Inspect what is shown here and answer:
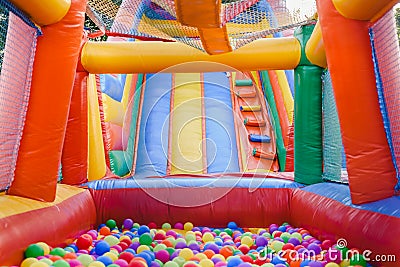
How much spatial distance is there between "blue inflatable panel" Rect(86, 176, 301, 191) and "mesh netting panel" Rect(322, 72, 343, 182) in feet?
0.73

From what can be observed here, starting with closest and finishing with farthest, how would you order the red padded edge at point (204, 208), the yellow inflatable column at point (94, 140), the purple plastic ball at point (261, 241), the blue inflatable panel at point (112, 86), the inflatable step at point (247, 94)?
the purple plastic ball at point (261, 241) → the red padded edge at point (204, 208) → the yellow inflatable column at point (94, 140) → the blue inflatable panel at point (112, 86) → the inflatable step at point (247, 94)

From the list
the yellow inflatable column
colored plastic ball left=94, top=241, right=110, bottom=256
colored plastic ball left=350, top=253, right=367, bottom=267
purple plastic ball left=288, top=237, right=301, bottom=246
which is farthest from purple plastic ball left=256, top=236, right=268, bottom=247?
the yellow inflatable column

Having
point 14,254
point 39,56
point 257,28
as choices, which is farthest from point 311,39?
point 14,254

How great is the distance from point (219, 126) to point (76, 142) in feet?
5.94

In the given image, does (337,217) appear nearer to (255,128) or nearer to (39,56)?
(39,56)

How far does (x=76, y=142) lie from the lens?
114 inches

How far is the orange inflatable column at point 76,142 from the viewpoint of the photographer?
2873 millimetres

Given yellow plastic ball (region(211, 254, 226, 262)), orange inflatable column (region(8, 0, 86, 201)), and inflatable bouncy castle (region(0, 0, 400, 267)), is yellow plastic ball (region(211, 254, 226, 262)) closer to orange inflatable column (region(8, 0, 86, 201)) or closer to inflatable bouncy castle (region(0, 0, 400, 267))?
inflatable bouncy castle (region(0, 0, 400, 267))

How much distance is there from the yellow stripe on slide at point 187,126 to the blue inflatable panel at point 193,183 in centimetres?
103

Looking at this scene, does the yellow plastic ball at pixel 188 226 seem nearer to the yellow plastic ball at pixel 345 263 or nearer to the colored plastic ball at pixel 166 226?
the colored plastic ball at pixel 166 226

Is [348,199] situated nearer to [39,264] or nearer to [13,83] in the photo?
[39,264]

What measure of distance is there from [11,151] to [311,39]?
68.2 inches

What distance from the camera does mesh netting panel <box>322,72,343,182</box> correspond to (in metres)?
2.73

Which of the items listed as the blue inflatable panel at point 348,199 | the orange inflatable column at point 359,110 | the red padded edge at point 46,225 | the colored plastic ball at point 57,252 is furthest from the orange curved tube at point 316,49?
the colored plastic ball at point 57,252
